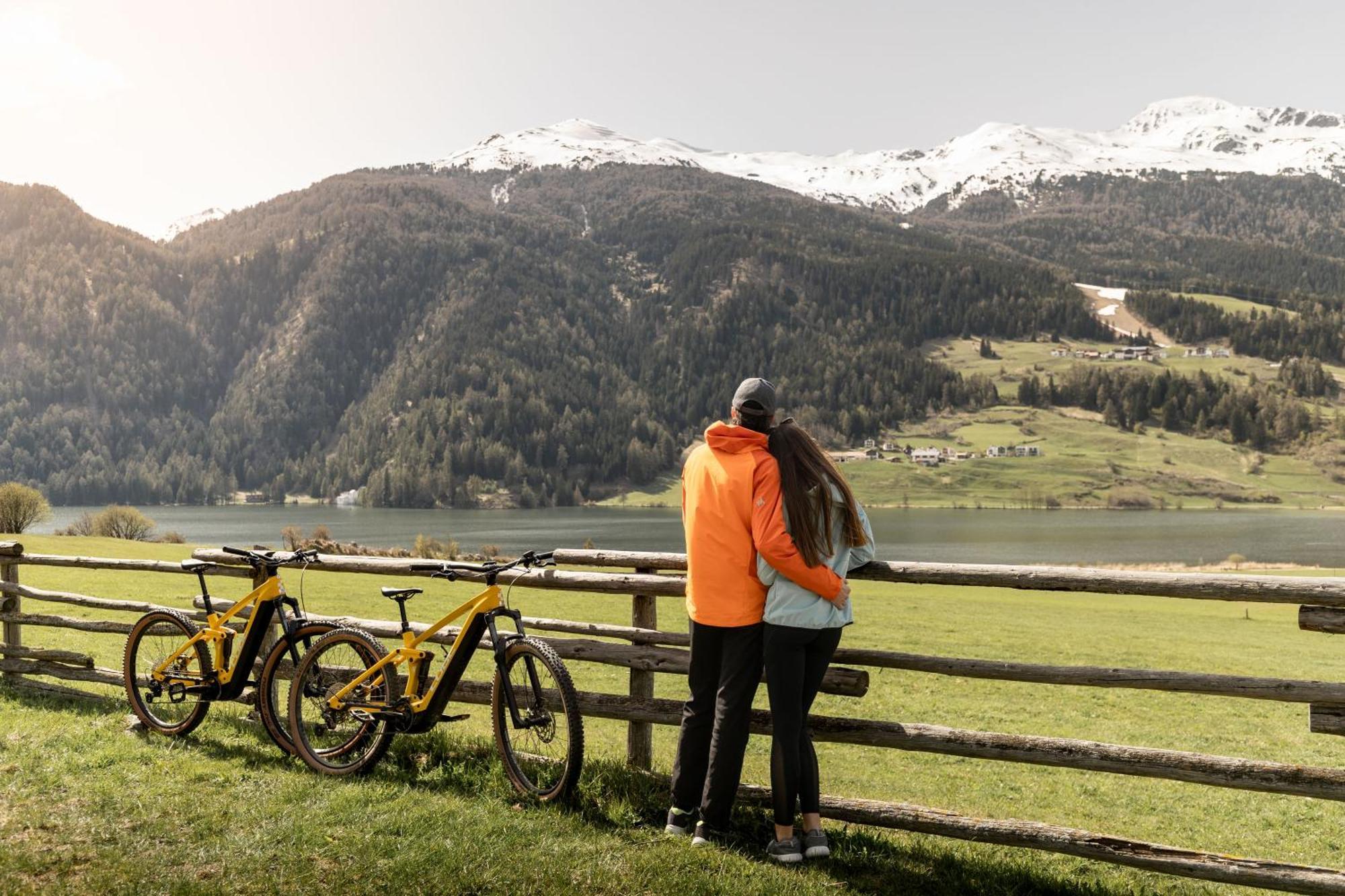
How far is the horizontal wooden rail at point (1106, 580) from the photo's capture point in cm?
569

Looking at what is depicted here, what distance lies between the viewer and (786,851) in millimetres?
5789

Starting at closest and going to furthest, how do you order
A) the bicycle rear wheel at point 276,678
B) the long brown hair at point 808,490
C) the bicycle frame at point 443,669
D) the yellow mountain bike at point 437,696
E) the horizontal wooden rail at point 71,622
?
the long brown hair at point 808,490, the yellow mountain bike at point 437,696, the bicycle frame at point 443,669, the bicycle rear wheel at point 276,678, the horizontal wooden rail at point 71,622

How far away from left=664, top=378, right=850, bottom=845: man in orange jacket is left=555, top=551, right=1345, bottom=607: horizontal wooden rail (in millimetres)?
892

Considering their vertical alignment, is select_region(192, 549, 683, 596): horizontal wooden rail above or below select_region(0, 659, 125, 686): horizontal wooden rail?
above

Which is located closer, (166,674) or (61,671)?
(166,674)

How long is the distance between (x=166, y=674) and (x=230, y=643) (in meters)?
0.67

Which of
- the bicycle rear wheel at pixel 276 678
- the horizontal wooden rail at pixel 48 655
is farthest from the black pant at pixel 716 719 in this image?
the horizontal wooden rail at pixel 48 655

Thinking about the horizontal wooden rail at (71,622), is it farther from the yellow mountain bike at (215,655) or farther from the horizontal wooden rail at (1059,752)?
the horizontal wooden rail at (1059,752)

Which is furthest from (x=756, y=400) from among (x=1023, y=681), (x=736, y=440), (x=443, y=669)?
(x=443, y=669)

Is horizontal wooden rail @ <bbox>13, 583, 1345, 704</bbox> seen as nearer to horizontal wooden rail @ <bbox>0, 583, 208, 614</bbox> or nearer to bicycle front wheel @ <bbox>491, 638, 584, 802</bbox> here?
bicycle front wheel @ <bbox>491, 638, 584, 802</bbox>

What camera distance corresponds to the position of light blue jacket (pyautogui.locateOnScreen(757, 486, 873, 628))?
5.61 meters

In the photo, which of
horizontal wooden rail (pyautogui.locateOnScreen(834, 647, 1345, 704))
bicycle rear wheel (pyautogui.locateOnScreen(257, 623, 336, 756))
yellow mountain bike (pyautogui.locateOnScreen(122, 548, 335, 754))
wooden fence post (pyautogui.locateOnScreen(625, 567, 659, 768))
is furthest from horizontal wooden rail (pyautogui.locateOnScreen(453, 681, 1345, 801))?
yellow mountain bike (pyautogui.locateOnScreen(122, 548, 335, 754))

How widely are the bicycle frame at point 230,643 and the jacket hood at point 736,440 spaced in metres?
4.19

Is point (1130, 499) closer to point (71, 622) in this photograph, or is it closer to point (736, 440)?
point (71, 622)
